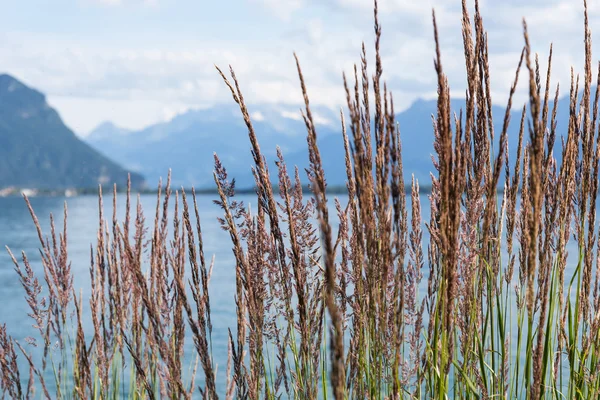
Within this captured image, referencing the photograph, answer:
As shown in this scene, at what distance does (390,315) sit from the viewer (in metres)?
2.13

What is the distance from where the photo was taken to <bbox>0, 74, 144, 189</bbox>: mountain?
5620 inches

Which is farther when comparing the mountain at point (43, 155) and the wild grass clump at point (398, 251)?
the mountain at point (43, 155)

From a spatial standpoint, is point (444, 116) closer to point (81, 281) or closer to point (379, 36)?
point (379, 36)

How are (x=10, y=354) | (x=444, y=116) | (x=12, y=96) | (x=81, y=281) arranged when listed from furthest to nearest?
(x=12, y=96)
(x=81, y=281)
(x=10, y=354)
(x=444, y=116)

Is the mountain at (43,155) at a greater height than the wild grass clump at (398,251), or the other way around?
the mountain at (43,155)

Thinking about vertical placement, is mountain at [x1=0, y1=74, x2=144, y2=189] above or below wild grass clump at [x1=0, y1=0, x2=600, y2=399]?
above

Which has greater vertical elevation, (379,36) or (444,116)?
(379,36)

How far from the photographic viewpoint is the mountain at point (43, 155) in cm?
14275

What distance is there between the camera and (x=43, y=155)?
15062 centimetres

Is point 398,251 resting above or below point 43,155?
below

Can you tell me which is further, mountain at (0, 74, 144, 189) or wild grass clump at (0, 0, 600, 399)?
mountain at (0, 74, 144, 189)

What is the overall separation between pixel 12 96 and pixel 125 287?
648ft

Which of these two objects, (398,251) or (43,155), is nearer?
(398,251)

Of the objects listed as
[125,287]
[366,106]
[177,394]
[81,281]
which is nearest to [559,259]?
[366,106]
